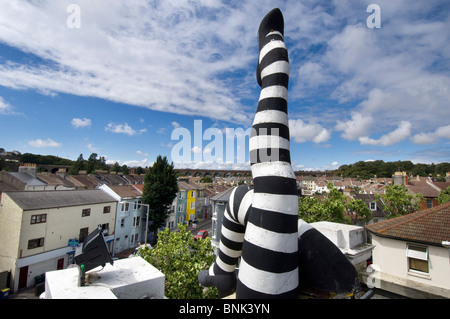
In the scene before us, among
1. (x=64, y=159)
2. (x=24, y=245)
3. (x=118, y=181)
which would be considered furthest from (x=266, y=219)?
(x=64, y=159)

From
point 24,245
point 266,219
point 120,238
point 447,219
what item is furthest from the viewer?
point 120,238

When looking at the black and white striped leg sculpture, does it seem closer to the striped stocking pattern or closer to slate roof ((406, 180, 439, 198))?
the striped stocking pattern

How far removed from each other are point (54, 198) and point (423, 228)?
26401mm

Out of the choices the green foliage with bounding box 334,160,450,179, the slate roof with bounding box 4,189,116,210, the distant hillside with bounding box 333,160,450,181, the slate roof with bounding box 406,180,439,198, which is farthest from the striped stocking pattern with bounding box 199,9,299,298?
the green foliage with bounding box 334,160,450,179

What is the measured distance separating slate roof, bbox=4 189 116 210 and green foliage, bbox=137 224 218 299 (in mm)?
16334

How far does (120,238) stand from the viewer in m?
27.8

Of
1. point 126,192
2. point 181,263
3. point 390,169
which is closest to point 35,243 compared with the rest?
point 126,192

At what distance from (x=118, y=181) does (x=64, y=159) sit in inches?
2687

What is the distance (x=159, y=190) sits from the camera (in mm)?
29297

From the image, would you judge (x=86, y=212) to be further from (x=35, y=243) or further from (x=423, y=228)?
(x=423, y=228)

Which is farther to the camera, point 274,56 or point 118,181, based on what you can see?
point 118,181
